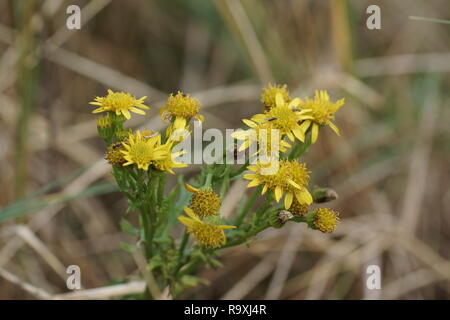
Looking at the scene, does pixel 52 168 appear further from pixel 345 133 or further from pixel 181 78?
pixel 345 133

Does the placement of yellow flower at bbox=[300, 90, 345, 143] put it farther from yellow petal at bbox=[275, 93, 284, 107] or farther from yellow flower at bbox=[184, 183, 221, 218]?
yellow flower at bbox=[184, 183, 221, 218]

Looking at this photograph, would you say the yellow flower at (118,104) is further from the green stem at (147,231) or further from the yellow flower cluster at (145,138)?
the green stem at (147,231)

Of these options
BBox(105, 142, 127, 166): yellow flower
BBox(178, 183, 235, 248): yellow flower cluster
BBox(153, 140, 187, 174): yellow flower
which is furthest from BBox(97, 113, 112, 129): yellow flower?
BBox(178, 183, 235, 248): yellow flower cluster

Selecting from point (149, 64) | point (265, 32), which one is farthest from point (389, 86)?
point (149, 64)

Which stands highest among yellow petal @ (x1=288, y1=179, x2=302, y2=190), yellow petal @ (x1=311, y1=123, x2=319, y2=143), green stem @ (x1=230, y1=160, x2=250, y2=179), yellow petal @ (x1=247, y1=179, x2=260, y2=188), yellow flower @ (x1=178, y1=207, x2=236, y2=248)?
yellow petal @ (x1=311, y1=123, x2=319, y2=143)

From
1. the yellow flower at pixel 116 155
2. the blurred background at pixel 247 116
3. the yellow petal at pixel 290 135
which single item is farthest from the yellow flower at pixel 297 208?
the blurred background at pixel 247 116
